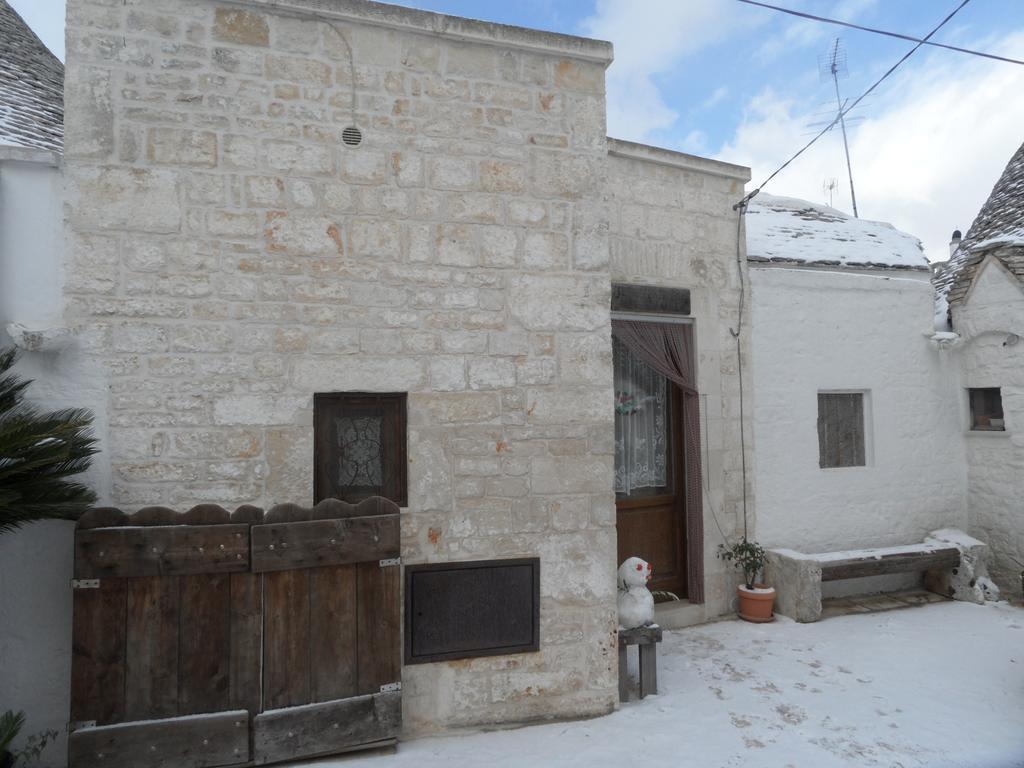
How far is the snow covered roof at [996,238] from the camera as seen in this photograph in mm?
5965

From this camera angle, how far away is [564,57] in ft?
12.0

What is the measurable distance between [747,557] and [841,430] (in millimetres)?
1739

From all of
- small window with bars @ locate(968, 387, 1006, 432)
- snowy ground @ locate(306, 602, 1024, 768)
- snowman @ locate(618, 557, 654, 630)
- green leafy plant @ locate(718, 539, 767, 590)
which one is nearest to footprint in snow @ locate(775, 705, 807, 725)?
snowy ground @ locate(306, 602, 1024, 768)

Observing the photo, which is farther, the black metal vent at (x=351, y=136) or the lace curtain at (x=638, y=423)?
the lace curtain at (x=638, y=423)

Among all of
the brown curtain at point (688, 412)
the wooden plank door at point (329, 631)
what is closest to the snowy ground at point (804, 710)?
the wooden plank door at point (329, 631)

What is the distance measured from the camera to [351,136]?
132 inches

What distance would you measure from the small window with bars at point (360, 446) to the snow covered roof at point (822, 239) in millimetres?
3936

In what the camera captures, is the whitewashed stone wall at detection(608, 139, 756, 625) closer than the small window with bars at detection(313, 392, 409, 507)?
No

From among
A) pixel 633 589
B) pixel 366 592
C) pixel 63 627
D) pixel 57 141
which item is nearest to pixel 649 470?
pixel 633 589

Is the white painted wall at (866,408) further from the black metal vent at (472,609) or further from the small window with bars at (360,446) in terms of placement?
the small window with bars at (360,446)

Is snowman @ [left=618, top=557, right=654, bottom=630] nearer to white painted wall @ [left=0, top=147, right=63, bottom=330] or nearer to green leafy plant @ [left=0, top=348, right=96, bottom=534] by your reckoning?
green leafy plant @ [left=0, top=348, right=96, bottom=534]

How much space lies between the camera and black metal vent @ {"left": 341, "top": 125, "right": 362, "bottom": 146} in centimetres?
334

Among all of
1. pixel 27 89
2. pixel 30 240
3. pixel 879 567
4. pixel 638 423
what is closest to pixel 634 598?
pixel 638 423

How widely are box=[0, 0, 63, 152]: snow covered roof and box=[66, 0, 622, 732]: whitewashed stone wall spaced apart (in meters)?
1.09
